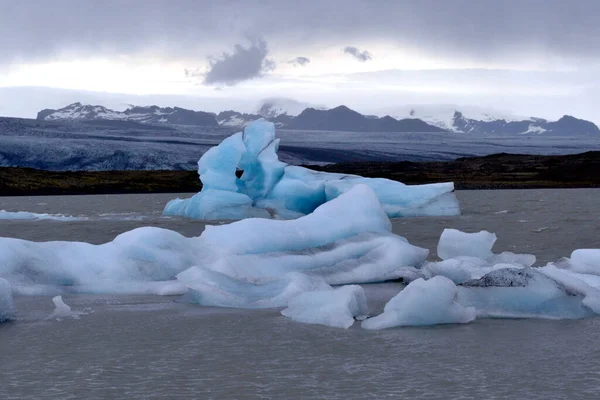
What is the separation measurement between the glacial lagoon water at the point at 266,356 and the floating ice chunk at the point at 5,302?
5.1 inches

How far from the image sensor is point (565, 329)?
21.7 ft

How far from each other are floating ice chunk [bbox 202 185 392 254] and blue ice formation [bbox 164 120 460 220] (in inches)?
315

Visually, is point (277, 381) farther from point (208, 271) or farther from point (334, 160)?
point (334, 160)

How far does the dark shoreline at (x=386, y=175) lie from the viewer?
153 ft

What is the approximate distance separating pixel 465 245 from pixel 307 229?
2.10 metres

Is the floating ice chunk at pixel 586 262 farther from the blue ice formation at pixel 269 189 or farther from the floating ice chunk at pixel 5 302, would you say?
the blue ice formation at pixel 269 189

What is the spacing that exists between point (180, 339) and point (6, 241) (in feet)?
10.9

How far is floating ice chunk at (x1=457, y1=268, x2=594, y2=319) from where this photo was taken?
23.6ft

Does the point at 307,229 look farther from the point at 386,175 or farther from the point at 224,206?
the point at 386,175

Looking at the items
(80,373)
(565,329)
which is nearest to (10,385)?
(80,373)

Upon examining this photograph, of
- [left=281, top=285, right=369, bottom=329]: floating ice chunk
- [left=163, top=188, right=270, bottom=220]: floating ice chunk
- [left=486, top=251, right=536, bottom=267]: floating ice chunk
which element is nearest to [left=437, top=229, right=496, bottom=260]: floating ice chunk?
[left=486, top=251, right=536, bottom=267]: floating ice chunk

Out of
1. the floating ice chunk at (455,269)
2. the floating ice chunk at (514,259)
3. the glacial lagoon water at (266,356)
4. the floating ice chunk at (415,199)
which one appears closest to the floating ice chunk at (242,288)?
the glacial lagoon water at (266,356)

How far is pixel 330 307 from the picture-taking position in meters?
7.14

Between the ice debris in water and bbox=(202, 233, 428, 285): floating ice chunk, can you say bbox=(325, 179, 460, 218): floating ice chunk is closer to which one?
the ice debris in water
